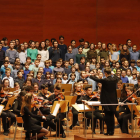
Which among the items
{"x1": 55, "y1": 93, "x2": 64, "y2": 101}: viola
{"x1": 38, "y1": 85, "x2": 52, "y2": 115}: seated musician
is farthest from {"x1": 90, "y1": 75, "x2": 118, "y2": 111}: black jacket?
{"x1": 38, "y1": 85, "x2": 52, "y2": 115}: seated musician

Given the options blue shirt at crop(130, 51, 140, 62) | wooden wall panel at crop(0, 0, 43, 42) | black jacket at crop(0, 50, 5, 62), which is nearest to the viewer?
black jacket at crop(0, 50, 5, 62)

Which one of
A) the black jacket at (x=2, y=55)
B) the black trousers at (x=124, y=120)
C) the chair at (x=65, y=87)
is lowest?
the black trousers at (x=124, y=120)

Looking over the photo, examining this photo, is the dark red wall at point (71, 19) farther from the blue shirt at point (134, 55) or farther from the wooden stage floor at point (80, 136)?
the wooden stage floor at point (80, 136)

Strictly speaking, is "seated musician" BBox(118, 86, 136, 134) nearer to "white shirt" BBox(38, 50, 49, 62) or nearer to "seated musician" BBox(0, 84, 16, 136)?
"seated musician" BBox(0, 84, 16, 136)

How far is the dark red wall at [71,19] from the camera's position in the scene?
38.1 ft

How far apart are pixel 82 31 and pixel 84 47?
2.15 meters

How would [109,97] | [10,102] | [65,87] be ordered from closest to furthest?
[109,97] < [10,102] < [65,87]

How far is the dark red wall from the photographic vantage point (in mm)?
11602

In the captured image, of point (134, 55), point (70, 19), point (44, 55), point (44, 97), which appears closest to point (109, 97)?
point (44, 97)

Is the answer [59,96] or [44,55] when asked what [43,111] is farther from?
[44,55]

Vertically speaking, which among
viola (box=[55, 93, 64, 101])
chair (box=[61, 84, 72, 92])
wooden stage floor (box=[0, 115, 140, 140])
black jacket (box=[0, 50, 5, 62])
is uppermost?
black jacket (box=[0, 50, 5, 62])

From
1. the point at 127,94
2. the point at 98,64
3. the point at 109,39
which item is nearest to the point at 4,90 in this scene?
the point at 127,94

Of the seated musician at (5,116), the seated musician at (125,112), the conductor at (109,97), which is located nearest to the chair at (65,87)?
the seated musician at (125,112)

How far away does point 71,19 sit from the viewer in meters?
12.0
